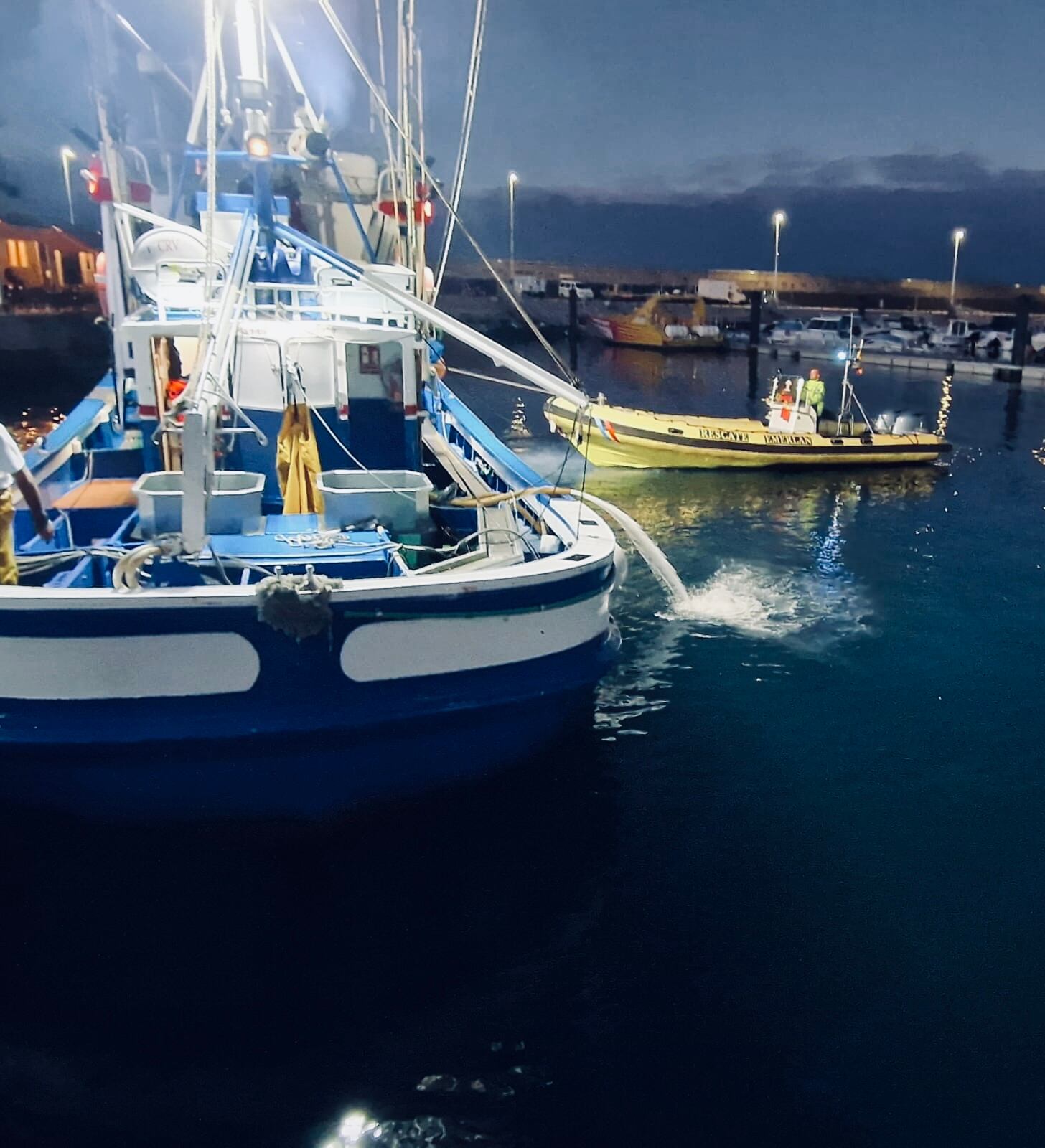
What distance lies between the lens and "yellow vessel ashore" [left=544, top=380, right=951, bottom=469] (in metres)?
23.9

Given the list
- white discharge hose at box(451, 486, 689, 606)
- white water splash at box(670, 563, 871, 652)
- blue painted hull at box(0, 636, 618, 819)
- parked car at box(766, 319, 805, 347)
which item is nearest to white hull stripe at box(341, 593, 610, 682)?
blue painted hull at box(0, 636, 618, 819)

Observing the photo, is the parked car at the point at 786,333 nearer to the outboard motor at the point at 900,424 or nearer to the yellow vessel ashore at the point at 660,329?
the yellow vessel ashore at the point at 660,329

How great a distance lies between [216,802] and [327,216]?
90.1 feet

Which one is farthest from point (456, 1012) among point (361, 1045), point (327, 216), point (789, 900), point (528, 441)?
point (327, 216)

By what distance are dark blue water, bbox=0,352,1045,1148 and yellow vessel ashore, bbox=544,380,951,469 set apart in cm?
1434

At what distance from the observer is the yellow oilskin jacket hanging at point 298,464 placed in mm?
8820

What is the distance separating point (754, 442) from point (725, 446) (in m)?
0.77

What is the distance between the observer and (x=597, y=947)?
6.12m

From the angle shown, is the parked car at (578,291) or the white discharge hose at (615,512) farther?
the parked car at (578,291)

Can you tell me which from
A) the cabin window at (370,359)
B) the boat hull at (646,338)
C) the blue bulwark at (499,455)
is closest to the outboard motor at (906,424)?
the blue bulwark at (499,455)

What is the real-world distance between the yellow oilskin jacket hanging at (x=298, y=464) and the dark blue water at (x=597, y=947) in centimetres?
333

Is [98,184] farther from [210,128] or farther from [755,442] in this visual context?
[755,442]

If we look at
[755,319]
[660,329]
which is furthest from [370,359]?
[660,329]

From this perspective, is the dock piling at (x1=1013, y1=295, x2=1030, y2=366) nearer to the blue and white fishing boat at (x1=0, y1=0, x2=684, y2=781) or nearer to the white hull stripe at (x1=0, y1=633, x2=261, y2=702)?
the blue and white fishing boat at (x1=0, y1=0, x2=684, y2=781)
